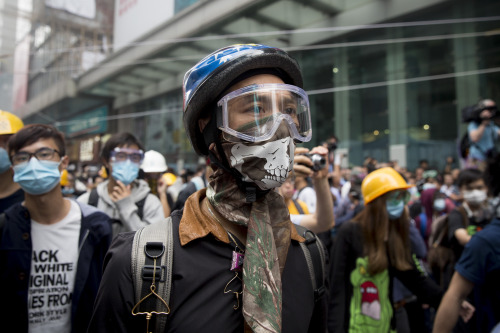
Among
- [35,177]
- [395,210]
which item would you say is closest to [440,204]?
[395,210]

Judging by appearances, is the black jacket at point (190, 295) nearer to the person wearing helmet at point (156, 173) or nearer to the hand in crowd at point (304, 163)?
the hand in crowd at point (304, 163)

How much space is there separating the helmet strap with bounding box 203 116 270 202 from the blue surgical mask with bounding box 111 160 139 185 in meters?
2.15

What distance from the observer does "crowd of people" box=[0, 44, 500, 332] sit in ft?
4.10

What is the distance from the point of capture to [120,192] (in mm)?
3238

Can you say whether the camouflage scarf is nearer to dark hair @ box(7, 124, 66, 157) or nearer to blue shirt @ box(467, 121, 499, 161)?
dark hair @ box(7, 124, 66, 157)

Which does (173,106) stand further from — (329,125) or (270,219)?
(270,219)

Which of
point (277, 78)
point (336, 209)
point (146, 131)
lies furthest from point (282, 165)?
point (146, 131)

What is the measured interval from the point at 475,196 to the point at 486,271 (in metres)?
2.27

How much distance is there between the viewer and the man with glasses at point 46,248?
7.23ft

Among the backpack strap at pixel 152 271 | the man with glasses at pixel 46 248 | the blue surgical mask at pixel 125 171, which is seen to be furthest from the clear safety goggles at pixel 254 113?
the blue surgical mask at pixel 125 171

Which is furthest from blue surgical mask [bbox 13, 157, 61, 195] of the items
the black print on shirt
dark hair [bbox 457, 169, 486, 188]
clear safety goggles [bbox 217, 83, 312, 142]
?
dark hair [bbox 457, 169, 486, 188]

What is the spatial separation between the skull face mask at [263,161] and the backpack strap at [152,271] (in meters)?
0.38

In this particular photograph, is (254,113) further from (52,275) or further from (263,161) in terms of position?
(52,275)

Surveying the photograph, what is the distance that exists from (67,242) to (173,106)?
48.7ft
